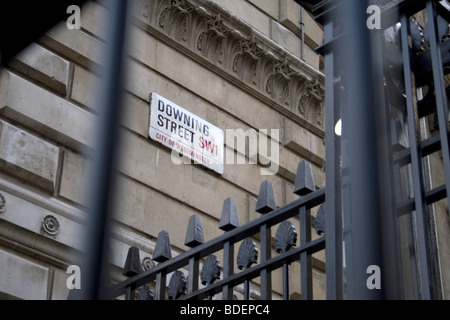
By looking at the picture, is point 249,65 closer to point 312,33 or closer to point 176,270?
point 312,33

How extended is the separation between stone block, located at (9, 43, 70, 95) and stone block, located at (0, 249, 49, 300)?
1.63m

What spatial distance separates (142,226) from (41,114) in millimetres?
1345

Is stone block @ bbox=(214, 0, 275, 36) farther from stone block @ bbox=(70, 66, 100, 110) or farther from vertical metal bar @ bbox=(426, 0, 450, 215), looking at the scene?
vertical metal bar @ bbox=(426, 0, 450, 215)

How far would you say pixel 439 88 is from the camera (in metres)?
2.84

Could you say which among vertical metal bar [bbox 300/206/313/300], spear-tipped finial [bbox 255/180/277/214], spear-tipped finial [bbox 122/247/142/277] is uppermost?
spear-tipped finial [bbox 255/180/277/214]

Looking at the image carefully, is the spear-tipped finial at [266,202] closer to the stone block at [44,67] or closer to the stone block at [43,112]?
the stone block at [43,112]

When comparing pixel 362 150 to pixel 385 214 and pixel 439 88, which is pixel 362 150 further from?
pixel 439 88

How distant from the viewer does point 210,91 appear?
919 centimetres

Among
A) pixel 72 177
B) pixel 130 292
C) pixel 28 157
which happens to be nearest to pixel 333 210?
pixel 130 292

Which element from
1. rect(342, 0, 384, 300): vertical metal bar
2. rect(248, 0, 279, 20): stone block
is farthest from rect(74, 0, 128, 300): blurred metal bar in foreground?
rect(248, 0, 279, 20): stone block

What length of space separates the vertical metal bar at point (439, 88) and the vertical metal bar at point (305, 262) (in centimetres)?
92

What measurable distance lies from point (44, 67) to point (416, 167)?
5.21 meters

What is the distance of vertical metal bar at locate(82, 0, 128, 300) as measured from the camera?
1.90 metres
